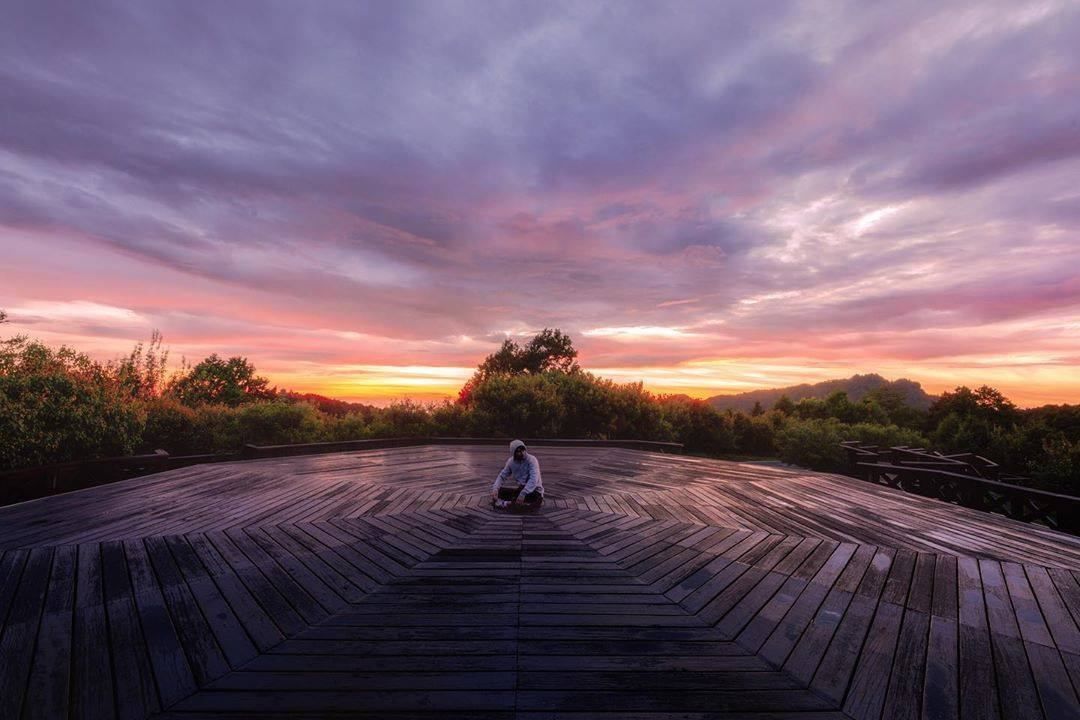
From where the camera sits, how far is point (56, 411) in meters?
8.09

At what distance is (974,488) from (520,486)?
7.11 metres

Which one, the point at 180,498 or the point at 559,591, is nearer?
the point at 559,591

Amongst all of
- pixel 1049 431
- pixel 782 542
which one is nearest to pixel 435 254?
pixel 782 542

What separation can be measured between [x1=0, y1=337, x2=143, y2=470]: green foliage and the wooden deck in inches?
83.4

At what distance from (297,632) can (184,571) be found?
1.70 metres

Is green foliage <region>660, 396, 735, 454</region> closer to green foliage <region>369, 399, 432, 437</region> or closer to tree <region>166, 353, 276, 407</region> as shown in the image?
green foliage <region>369, 399, 432, 437</region>

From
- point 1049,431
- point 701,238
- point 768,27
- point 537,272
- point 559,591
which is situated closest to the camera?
point 559,591

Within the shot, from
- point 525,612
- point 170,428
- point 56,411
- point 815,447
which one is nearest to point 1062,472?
point 815,447

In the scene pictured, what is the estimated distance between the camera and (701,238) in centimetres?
1366

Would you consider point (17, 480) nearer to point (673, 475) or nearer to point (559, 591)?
point (559, 591)

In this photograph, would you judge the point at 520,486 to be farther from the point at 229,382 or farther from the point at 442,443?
the point at 229,382

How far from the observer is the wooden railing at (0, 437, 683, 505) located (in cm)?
695

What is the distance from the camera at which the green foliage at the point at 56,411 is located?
298 inches

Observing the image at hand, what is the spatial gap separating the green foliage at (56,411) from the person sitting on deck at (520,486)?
304 inches
